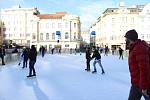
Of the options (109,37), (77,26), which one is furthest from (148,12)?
(77,26)

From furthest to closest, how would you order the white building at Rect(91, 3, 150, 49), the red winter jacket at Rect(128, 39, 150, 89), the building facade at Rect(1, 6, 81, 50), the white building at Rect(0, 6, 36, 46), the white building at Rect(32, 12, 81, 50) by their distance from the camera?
the white building at Rect(0, 6, 36, 46) < the building facade at Rect(1, 6, 81, 50) < the white building at Rect(32, 12, 81, 50) < the white building at Rect(91, 3, 150, 49) < the red winter jacket at Rect(128, 39, 150, 89)

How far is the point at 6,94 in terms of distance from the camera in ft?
33.2

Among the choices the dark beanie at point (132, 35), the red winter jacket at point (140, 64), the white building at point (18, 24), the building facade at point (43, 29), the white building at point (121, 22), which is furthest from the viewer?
the white building at point (18, 24)

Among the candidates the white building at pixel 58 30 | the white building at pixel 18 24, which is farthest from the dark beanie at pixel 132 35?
the white building at pixel 18 24

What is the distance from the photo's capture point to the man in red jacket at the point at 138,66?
15.5 ft

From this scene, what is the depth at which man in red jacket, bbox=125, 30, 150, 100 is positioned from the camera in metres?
4.73

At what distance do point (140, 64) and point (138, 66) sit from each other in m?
0.09

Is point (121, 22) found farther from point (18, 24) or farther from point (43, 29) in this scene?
point (18, 24)

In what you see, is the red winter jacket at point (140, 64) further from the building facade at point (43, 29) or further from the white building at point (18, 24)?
the white building at point (18, 24)

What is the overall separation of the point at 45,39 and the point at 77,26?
910 centimetres

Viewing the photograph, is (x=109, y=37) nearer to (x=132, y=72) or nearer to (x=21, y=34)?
(x=21, y=34)

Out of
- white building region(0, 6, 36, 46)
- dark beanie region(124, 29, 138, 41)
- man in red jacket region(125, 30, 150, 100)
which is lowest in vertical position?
man in red jacket region(125, 30, 150, 100)

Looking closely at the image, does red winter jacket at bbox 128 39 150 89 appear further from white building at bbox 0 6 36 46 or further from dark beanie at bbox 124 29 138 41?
white building at bbox 0 6 36 46

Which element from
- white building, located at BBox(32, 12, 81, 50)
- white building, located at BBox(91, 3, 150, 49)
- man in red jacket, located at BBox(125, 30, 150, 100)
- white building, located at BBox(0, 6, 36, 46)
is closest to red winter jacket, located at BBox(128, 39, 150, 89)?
man in red jacket, located at BBox(125, 30, 150, 100)
